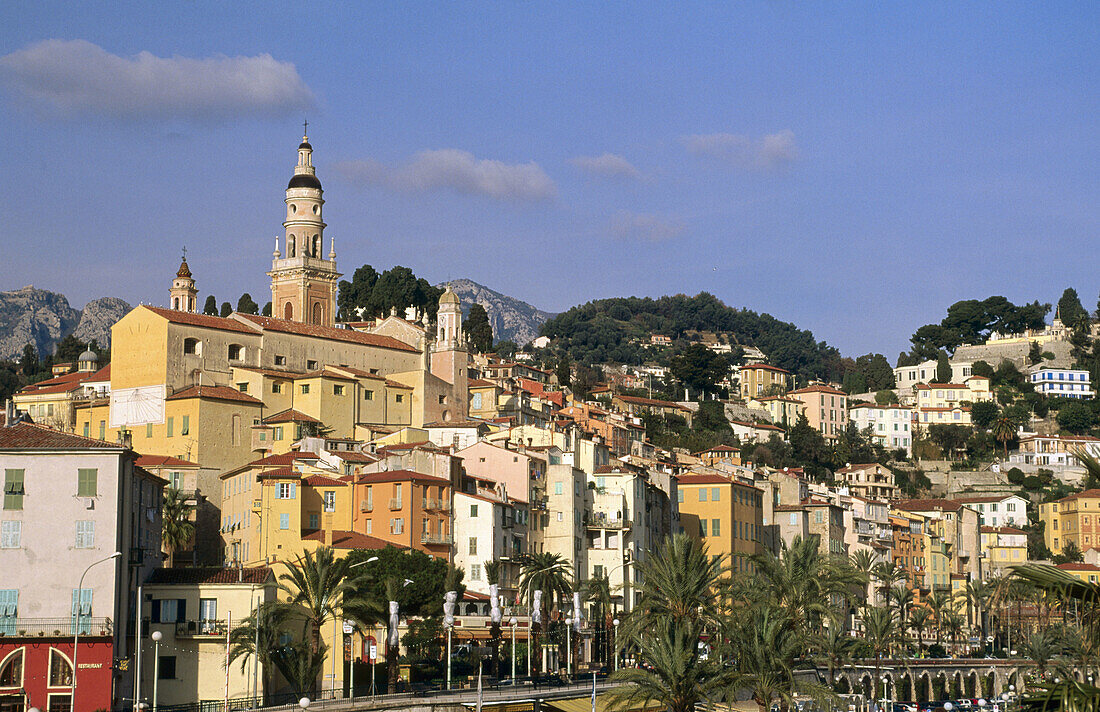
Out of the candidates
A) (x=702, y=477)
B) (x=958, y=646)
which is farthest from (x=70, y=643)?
(x=958, y=646)

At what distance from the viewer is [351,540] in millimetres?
77375

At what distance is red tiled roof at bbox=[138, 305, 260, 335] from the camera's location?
107438mm

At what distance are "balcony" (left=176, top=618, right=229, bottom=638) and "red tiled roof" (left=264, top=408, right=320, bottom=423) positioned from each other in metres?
39.8

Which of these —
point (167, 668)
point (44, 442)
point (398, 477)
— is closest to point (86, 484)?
point (44, 442)

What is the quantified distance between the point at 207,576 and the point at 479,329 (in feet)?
352

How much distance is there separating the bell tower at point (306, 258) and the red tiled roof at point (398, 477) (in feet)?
161

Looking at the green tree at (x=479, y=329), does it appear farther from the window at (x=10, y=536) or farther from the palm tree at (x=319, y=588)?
the window at (x=10, y=536)

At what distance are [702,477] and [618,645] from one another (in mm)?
55573

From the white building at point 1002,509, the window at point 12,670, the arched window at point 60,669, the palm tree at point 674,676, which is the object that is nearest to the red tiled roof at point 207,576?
the arched window at point 60,669

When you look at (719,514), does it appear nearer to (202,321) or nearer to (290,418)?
(290,418)

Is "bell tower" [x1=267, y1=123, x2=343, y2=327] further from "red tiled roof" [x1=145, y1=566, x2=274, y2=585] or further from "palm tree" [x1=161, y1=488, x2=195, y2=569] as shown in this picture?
"red tiled roof" [x1=145, y1=566, x2=274, y2=585]

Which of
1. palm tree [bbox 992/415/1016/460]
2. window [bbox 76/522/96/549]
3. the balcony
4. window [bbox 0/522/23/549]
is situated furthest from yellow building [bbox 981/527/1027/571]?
window [bbox 0/522/23/549]

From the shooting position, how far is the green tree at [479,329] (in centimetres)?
17125

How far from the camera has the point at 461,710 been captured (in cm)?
5859
